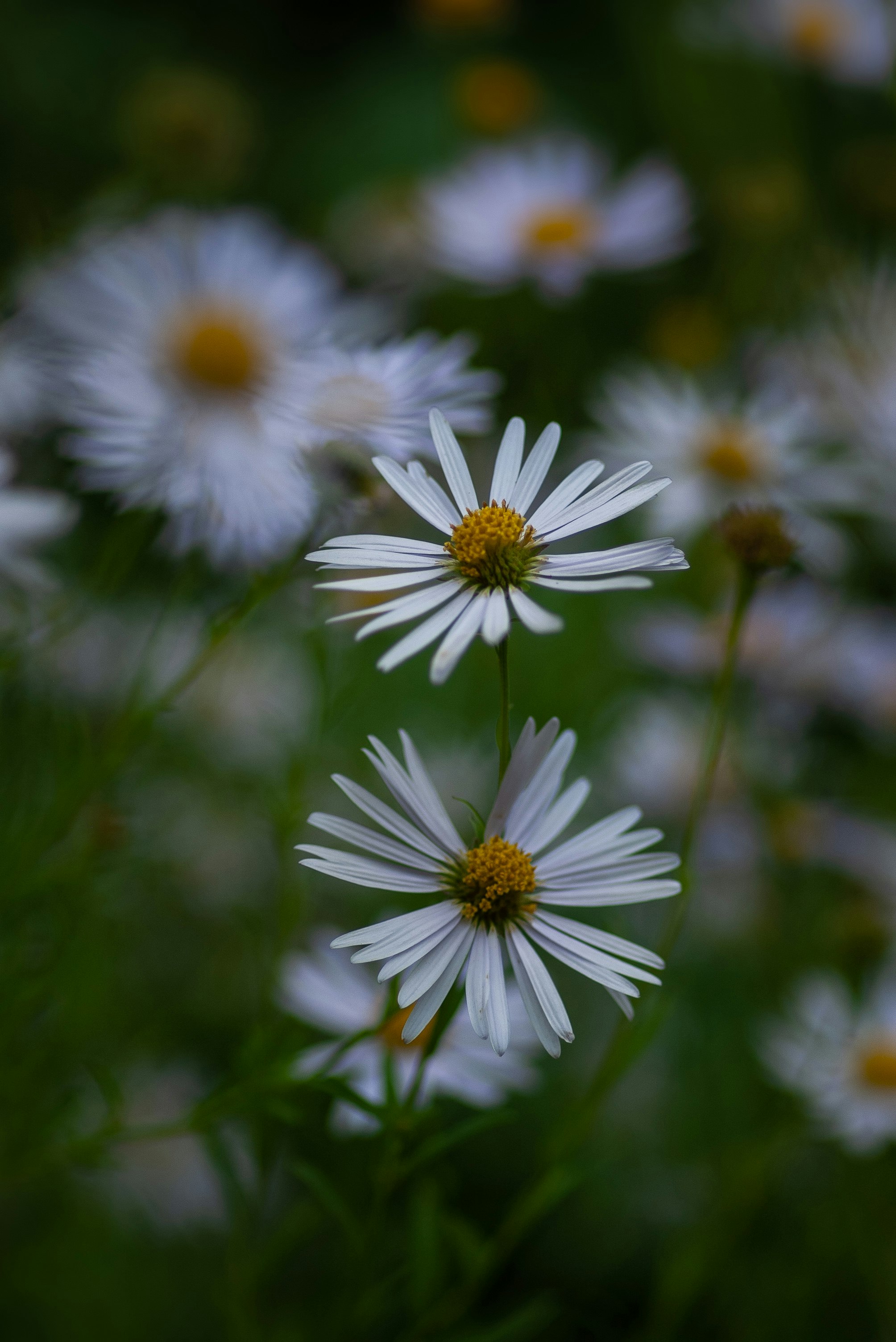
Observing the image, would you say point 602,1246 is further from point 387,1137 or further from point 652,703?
point 387,1137

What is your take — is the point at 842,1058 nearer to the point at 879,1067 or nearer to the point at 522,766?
the point at 879,1067

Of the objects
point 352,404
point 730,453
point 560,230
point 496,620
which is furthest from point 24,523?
point 560,230

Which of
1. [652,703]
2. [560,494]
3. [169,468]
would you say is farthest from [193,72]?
[560,494]

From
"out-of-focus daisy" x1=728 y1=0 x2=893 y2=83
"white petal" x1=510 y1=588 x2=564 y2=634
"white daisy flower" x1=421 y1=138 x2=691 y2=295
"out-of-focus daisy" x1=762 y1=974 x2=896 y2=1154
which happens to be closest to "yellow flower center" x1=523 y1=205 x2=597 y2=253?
"white daisy flower" x1=421 y1=138 x2=691 y2=295

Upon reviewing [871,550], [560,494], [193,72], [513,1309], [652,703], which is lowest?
[513,1309]

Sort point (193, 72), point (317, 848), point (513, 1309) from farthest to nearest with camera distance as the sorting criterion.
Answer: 1. point (193, 72)
2. point (513, 1309)
3. point (317, 848)

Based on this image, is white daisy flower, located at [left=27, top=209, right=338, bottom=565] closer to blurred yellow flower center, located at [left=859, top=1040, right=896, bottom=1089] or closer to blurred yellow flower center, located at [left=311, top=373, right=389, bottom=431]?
blurred yellow flower center, located at [left=311, top=373, right=389, bottom=431]
